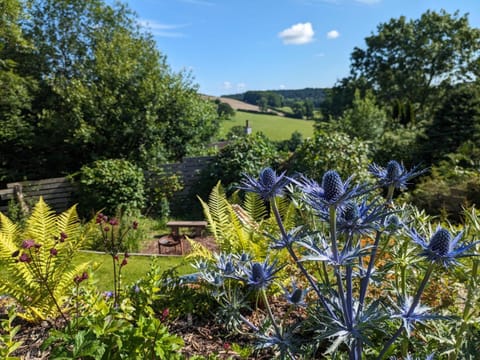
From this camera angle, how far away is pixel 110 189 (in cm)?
639

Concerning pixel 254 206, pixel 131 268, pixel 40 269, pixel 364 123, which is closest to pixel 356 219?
pixel 40 269

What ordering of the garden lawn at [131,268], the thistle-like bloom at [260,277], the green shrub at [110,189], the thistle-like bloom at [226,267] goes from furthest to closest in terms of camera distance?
the green shrub at [110,189], the garden lawn at [131,268], the thistle-like bloom at [226,267], the thistle-like bloom at [260,277]

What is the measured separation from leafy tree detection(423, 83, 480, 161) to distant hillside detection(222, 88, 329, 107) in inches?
1692

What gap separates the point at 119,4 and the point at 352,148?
7917 mm

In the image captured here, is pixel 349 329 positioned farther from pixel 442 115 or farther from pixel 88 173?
pixel 442 115

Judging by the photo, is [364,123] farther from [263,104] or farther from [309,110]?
[263,104]

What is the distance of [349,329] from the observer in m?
1.01

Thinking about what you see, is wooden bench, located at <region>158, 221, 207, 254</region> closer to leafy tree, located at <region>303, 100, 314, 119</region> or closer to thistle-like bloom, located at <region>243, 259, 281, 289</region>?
thistle-like bloom, located at <region>243, 259, 281, 289</region>

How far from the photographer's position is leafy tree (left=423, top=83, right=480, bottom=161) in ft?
24.3

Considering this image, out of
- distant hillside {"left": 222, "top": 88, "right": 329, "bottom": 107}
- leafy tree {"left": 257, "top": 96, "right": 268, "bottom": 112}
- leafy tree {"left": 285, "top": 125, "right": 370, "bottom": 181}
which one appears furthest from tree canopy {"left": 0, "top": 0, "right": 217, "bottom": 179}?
distant hillside {"left": 222, "top": 88, "right": 329, "bottom": 107}

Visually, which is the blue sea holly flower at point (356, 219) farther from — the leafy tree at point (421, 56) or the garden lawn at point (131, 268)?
the leafy tree at point (421, 56)

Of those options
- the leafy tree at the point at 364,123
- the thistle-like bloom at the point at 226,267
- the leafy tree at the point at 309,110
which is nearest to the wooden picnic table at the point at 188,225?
the thistle-like bloom at the point at 226,267

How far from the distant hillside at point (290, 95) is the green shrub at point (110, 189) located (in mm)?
46063

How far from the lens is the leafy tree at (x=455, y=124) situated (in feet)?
24.3
